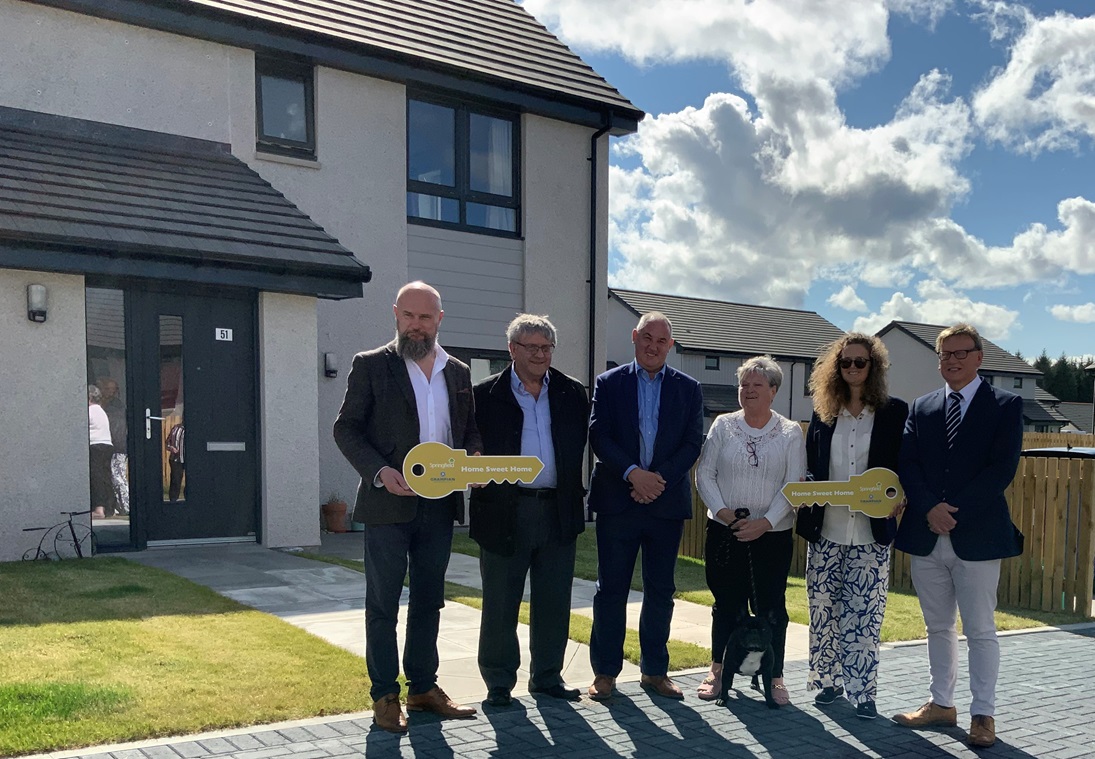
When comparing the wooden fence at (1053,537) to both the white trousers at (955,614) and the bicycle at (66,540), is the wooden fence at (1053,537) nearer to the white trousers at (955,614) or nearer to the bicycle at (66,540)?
the white trousers at (955,614)

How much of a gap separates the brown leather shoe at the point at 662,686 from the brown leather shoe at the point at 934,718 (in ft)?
3.85

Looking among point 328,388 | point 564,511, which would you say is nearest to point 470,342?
point 328,388

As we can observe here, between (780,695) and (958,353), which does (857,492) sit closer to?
(958,353)

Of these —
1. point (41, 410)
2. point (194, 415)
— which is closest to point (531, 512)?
point (194, 415)

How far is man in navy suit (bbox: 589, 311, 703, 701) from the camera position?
5199mm

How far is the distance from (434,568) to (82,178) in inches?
271

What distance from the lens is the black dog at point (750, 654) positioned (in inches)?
197

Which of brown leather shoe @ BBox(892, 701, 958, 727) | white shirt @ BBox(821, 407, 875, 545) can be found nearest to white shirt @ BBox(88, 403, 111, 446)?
white shirt @ BBox(821, 407, 875, 545)

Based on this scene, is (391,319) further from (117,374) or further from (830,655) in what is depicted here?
(830,655)

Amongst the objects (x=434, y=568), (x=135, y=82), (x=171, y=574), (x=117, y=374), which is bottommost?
(x=171, y=574)

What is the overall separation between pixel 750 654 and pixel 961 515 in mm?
1326

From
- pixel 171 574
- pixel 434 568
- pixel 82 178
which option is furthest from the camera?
pixel 82 178

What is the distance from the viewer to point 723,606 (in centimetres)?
528

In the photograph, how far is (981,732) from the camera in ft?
14.9
